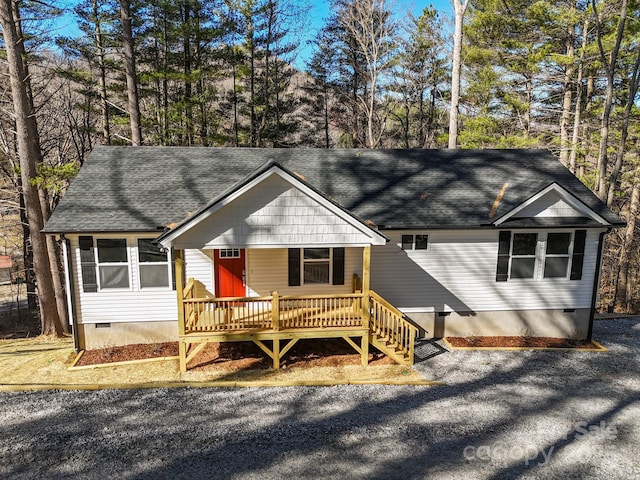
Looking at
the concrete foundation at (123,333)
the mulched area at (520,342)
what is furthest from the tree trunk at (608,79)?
the concrete foundation at (123,333)

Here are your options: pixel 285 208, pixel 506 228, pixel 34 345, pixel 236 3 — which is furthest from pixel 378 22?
pixel 34 345

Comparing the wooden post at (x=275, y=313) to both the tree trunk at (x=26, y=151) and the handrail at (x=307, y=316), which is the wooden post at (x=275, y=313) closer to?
the handrail at (x=307, y=316)

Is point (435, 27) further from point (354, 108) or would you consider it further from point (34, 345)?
point (34, 345)

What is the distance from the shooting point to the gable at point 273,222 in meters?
8.59

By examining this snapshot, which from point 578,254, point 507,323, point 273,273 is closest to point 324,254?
point 273,273

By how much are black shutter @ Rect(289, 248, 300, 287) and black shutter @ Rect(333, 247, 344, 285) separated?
1.06 m

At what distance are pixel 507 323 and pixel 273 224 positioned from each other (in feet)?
26.1

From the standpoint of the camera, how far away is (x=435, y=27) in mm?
25203

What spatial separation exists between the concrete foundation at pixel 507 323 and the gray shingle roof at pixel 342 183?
112 inches

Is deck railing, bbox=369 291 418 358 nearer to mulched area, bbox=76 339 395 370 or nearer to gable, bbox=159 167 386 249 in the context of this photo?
mulched area, bbox=76 339 395 370

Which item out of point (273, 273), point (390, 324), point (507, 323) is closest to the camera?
point (390, 324)

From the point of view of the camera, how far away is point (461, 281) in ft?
37.6

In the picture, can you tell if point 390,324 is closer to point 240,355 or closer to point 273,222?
point 240,355

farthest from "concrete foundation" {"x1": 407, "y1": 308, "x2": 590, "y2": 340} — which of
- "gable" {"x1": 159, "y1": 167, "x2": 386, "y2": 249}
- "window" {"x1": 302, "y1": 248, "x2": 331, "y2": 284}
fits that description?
"gable" {"x1": 159, "y1": 167, "x2": 386, "y2": 249}
